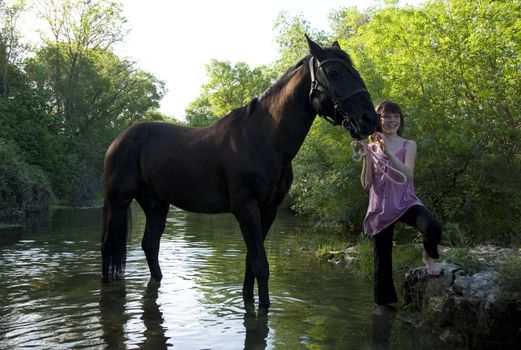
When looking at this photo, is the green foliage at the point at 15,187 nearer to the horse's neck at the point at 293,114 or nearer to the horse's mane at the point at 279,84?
the horse's mane at the point at 279,84

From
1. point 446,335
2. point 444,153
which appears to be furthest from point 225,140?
point 444,153

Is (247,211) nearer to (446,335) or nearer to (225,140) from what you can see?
(225,140)

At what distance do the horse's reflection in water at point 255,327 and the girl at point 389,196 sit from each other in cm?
128

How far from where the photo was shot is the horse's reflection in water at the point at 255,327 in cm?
453

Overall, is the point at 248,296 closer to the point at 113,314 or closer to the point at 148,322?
the point at 148,322

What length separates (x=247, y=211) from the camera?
18.0ft

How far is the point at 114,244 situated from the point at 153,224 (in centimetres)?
63

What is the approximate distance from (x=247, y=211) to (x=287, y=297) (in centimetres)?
157

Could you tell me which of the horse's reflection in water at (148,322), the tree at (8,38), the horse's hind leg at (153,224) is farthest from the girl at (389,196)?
the tree at (8,38)

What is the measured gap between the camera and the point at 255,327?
503 cm

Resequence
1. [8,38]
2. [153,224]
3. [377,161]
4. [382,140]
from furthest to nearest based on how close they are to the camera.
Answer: [8,38], [153,224], [377,161], [382,140]

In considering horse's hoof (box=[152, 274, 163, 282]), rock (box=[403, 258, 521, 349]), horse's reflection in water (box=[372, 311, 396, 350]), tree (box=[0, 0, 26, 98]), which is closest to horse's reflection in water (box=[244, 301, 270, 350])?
horse's reflection in water (box=[372, 311, 396, 350])

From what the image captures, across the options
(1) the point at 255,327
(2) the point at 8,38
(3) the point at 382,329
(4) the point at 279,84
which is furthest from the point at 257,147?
(2) the point at 8,38

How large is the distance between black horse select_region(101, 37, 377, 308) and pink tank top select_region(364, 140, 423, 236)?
0.62 m
